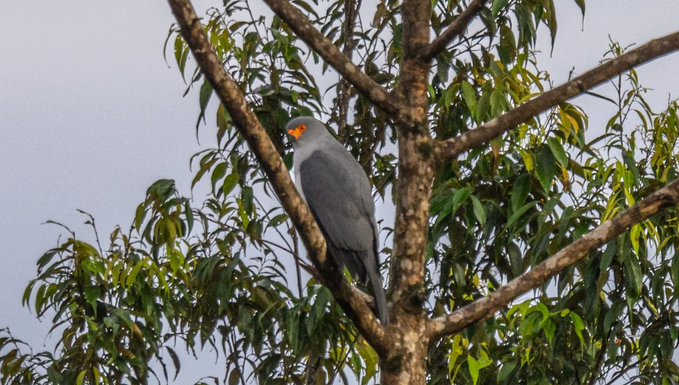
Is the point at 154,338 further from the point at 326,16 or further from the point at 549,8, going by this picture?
the point at 549,8

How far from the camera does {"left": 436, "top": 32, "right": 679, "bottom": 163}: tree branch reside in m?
3.74

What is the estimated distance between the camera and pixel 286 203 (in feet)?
11.0

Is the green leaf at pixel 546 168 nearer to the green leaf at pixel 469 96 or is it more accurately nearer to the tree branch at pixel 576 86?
the green leaf at pixel 469 96

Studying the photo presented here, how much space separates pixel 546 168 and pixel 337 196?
0.84 metres

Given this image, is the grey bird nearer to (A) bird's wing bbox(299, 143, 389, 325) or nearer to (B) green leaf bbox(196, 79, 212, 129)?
(A) bird's wing bbox(299, 143, 389, 325)

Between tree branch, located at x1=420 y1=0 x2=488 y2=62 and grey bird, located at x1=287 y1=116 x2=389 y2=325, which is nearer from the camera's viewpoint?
tree branch, located at x1=420 y1=0 x2=488 y2=62

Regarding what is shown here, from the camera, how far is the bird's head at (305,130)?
510 centimetres

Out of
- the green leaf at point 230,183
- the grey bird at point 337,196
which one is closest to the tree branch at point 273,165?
the grey bird at point 337,196

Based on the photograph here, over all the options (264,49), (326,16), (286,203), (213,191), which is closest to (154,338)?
(213,191)

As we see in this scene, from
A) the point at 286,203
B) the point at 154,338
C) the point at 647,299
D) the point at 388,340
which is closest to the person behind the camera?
the point at 286,203

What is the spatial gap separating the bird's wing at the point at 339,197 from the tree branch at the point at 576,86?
0.70m

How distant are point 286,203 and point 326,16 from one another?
2.82 metres

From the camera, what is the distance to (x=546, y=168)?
477 centimetres

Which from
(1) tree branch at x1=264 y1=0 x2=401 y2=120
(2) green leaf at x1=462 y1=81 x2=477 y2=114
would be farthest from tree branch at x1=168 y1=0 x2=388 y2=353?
(2) green leaf at x1=462 y1=81 x2=477 y2=114
